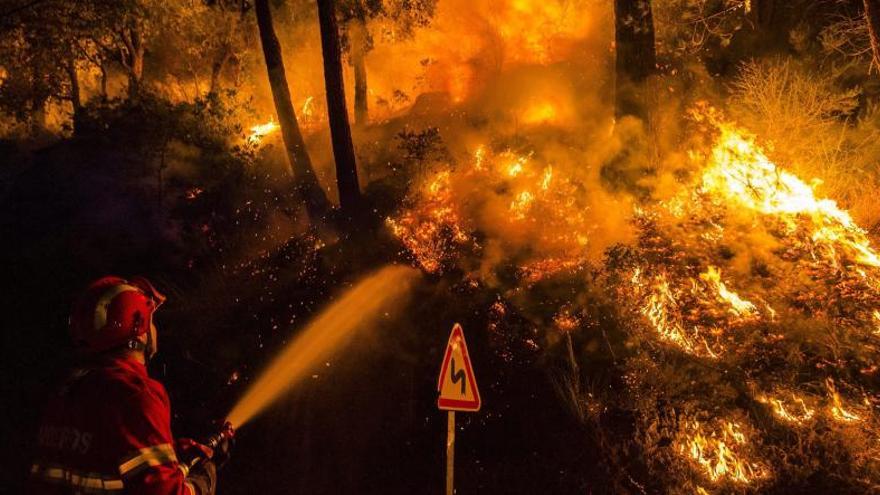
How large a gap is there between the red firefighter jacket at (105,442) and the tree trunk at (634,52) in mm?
9393

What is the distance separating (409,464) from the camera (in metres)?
6.82

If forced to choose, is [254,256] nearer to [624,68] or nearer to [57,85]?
[624,68]

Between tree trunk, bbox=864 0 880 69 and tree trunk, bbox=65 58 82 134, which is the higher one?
tree trunk, bbox=65 58 82 134

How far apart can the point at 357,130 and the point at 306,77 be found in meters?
9.57

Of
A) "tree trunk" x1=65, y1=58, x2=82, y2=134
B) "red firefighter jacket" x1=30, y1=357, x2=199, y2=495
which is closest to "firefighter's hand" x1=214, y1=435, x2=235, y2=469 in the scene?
"red firefighter jacket" x1=30, y1=357, x2=199, y2=495

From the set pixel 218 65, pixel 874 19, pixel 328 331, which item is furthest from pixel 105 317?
pixel 218 65

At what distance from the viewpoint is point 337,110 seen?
37.2 feet

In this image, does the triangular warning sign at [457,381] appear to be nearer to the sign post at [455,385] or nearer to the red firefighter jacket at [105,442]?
the sign post at [455,385]

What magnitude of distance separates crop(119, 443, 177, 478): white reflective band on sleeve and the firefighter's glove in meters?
0.38

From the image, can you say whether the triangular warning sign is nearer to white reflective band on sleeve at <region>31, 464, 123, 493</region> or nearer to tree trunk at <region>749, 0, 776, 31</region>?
white reflective band on sleeve at <region>31, 464, 123, 493</region>

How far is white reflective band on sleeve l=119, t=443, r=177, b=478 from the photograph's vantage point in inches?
100

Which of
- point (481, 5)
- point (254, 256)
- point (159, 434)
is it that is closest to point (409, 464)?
point (159, 434)

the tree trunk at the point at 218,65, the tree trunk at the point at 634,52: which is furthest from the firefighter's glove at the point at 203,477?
the tree trunk at the point at 218,65

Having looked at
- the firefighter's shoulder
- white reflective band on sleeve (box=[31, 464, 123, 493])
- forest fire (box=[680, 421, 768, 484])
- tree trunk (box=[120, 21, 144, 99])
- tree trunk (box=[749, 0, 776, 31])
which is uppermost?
tree trunk (box=[120, 21, 144, 99])
